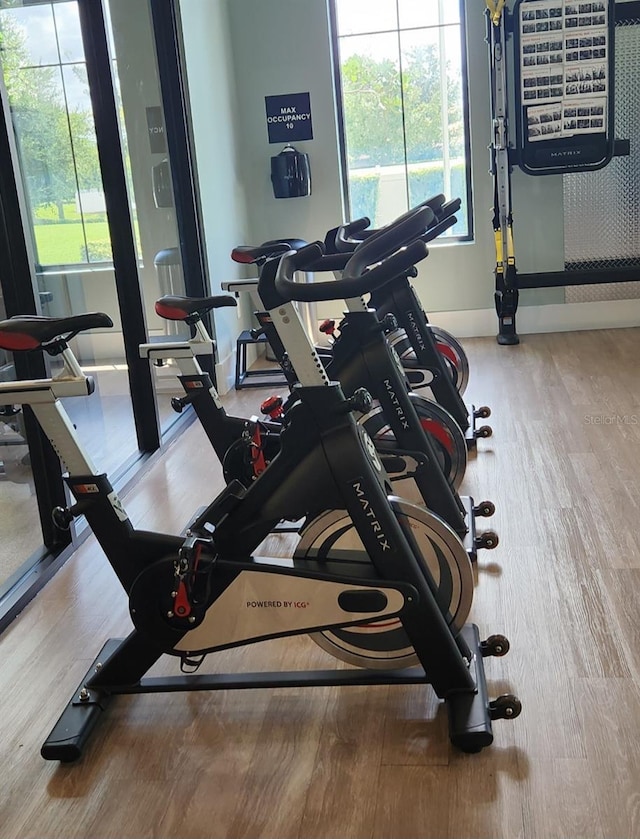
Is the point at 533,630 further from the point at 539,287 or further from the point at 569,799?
the point at 539,287

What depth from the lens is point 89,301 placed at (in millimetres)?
3803

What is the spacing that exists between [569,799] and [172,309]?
70.4 inches

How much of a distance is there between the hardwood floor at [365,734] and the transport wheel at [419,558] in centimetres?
12

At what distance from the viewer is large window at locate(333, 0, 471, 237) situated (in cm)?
609

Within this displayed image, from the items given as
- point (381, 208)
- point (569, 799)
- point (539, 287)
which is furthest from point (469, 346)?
point (569, 799)

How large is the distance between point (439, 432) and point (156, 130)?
8.56 feet

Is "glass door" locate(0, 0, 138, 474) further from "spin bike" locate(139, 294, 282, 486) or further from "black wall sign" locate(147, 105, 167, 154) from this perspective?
"black wall sign" locate(147, 105, 167, 154)

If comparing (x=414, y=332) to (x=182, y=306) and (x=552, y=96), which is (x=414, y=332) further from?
(x=552, y=96)

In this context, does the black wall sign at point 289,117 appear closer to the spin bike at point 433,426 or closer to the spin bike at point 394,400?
Answer: the spin bike at point 433,426

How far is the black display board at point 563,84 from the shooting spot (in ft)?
18.4

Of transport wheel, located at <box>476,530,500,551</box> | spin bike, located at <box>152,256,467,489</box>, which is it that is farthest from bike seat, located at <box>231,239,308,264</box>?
transport wheel, located at <box>476,530,500,551</box>

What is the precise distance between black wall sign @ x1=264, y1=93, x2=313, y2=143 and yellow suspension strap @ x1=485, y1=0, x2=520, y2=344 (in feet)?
4.14

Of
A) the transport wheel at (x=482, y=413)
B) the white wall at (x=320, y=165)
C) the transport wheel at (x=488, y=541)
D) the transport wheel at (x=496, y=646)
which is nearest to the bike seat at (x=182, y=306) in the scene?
the transport wheel at (x=488, y=541)
